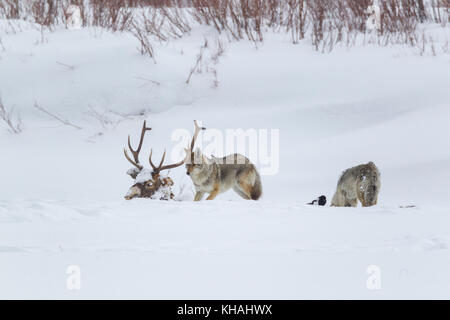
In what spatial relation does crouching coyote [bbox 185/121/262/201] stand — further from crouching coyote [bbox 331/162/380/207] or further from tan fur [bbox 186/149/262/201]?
crouching coyote [bbox 331/162/380/207]

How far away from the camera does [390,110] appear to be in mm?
7840

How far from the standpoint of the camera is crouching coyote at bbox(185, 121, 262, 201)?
494 cm

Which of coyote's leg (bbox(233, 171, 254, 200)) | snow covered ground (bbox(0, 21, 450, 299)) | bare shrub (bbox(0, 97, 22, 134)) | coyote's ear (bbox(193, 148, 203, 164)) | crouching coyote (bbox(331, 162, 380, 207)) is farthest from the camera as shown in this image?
bare shrub (bbox(0, 97, 22, 134))

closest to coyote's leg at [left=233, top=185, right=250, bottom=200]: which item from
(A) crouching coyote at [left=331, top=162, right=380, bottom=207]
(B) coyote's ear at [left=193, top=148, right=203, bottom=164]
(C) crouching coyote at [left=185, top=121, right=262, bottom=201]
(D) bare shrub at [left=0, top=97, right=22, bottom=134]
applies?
(C) crouching coyote at [left=185, top=121, right=262, bottom=201]

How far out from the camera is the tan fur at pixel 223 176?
496 centimetres

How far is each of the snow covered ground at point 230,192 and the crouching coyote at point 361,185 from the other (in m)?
0.28

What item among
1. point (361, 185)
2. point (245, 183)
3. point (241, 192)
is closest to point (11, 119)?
point (241, 192)

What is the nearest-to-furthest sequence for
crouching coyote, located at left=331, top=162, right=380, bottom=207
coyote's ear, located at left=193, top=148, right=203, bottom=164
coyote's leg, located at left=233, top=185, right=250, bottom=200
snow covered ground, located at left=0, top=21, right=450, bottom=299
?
snow covered ground, located at left=0, top=21, right=450, bottom=299 < crouching coyote, located at left=331, top=162, right=380, bottom=207 < coyote's ear, located at left=193, top=148, right=203, bottom=164 < coyote's leg, located at left=233, top=185, right=250, bottom=200

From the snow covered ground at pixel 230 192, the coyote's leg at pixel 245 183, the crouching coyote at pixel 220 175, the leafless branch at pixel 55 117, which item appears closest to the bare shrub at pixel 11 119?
the snow covered ground at pixel 230 192

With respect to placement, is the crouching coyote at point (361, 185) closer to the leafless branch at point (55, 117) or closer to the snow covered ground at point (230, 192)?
the snow covered ground at point (230, 192)

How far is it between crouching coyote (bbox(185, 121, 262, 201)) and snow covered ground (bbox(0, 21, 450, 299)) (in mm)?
444

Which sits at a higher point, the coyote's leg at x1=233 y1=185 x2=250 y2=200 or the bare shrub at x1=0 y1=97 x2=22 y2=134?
the bare shrub at x1=0 y1=97 x2=22 y2=134

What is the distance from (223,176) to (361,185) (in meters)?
1.15

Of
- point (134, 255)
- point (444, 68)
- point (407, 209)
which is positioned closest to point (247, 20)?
point (444, 68)
